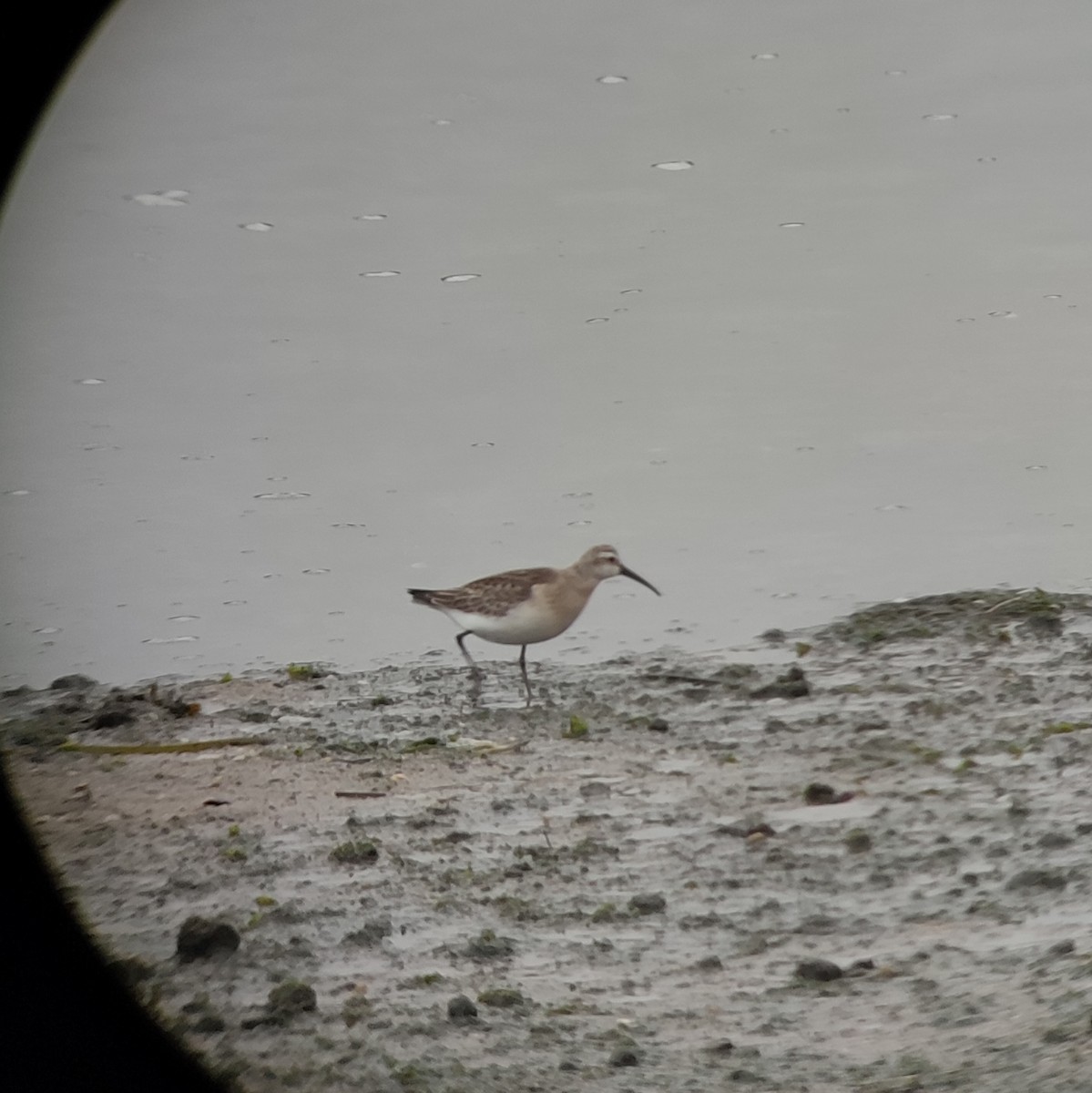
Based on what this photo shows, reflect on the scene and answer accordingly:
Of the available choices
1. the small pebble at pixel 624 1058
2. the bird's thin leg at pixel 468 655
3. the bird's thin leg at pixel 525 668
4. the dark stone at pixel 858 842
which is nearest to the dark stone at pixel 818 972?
the small pebble at pixel 624 1058

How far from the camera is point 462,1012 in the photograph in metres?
2.86

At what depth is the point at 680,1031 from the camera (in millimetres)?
2818

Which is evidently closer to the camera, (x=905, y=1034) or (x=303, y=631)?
(x=905, y=1034)

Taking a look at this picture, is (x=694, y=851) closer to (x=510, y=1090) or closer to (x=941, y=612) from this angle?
(x=510, y=1090)

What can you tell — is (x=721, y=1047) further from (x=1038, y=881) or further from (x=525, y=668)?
(x=525, y=668)

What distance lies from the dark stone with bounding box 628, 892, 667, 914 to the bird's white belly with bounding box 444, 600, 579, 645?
1.37 metres

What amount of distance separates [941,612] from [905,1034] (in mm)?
2077

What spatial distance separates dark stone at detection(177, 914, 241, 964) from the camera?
9.87 feet

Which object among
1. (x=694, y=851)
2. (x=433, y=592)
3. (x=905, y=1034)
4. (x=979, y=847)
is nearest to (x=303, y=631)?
(x=433, y=592)

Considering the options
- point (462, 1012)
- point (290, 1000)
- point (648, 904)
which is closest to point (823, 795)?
point (648, 904)

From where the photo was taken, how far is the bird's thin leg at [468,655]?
15.3 ft

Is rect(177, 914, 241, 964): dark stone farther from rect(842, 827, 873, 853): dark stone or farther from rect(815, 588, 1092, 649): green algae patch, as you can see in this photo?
rect(815, 588, 1092, 649): green algae patch

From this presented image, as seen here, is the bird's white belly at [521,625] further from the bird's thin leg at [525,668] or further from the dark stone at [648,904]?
the dark stone at [648,904]

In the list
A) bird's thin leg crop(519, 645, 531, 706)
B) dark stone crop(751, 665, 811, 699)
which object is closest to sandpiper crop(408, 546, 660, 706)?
bird's thin leg crop(519, 645, 531, 706)
